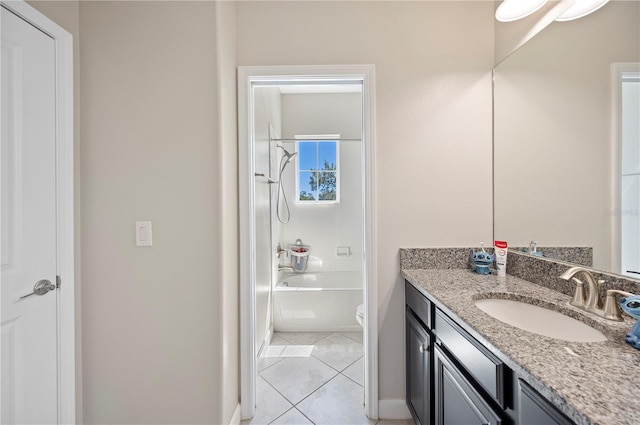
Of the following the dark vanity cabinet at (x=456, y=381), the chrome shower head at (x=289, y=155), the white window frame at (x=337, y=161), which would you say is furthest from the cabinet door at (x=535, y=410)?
the chrome shower head at (x=289, y=155)

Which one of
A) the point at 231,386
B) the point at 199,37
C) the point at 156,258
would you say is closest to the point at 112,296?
the point at 156,258

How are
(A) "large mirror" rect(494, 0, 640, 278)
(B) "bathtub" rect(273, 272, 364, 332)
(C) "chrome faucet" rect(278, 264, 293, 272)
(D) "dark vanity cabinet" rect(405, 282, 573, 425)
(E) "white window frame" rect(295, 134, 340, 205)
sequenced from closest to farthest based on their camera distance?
(D) "dark vanity cabinet" rect(405, 282, 573, 425) < (A) "large mirror" rect(494, 0, 640, 278) < (B) "bathtub" rect(273, 272, 364, 332) < (C) "chrome faucet" rect(278, 264, 293, 272) < (E) "white window frame" rect(295, 134, 340, 205)

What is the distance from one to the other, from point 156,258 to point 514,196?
2.04 m

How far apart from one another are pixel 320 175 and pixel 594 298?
9.18 feet

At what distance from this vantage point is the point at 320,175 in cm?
347

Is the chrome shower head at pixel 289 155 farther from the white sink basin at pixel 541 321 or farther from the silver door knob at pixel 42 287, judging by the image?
the white sink basin at pixel 541 321

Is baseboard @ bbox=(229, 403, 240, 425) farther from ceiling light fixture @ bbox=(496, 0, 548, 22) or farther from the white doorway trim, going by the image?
ceiling light fixture @ bbox=(496, 0, 548, 22)

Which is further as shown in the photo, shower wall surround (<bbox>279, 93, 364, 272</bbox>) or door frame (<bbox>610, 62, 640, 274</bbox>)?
shower wall surround (<bbox>279, 93, 364, 272</bbox>)

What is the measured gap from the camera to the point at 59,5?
4.28 ft

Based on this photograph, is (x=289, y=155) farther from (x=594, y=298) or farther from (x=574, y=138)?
(x=594, y=298)

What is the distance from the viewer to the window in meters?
3.45

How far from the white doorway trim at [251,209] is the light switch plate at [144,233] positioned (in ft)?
1.58

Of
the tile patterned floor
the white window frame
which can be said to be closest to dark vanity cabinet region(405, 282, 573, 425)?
the tile patterned floor

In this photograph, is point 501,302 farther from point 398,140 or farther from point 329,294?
point 329,294
